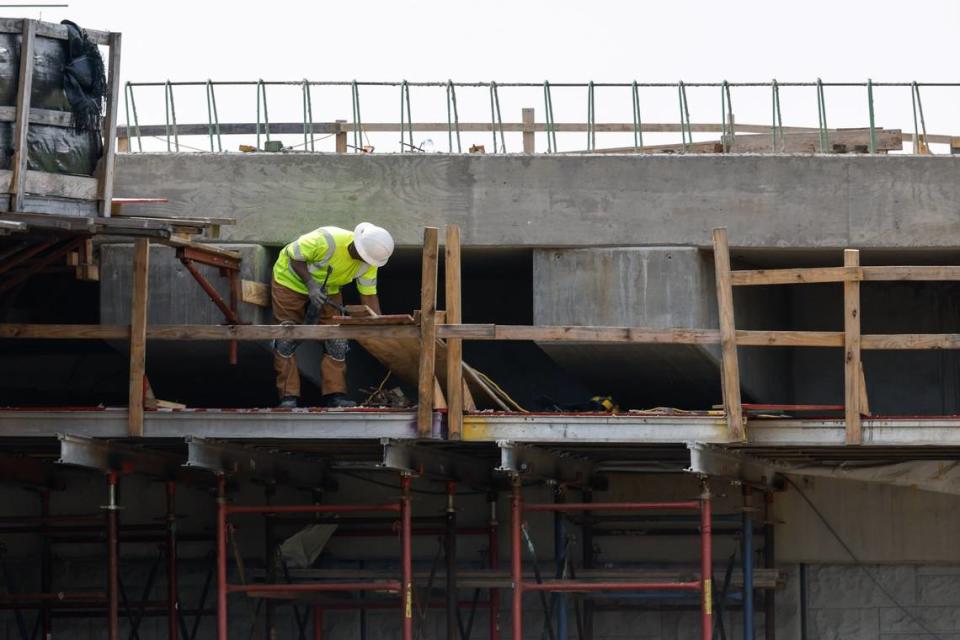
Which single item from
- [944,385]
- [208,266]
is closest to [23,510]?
[208,266]

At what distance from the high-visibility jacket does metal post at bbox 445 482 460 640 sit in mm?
2148

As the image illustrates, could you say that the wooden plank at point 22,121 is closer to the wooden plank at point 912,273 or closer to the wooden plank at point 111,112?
the wooden plank at point 111,112

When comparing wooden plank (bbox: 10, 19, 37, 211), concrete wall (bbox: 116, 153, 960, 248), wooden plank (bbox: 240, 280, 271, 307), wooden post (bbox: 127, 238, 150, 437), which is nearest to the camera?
wooden plank (bbox: 10, 19, 37, 211)

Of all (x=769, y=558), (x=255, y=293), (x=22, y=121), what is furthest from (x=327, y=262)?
(x=769, y=558)

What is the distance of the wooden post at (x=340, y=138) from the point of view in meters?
20.3

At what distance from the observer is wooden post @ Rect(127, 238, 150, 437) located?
55.2 feet

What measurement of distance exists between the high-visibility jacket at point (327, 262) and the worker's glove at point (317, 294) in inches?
3.5

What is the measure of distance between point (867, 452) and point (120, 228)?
6.86 meters

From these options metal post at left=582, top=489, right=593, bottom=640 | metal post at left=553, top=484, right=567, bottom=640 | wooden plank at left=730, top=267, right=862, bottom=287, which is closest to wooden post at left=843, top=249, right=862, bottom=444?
wooden plank at left=730, top=267, right=862, bottom=287

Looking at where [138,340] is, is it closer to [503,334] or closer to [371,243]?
[371,243]

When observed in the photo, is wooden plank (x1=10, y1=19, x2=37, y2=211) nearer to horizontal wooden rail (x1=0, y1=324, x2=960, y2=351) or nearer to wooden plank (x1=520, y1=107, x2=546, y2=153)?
horizontal wooden rail (x1=0, y1=324, x2=960, y2=351)

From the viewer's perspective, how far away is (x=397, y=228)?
19.3m

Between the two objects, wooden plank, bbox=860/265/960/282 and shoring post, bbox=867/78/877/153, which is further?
shoring post, bbox=867/78/877/153

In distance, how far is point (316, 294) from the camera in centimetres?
1794
